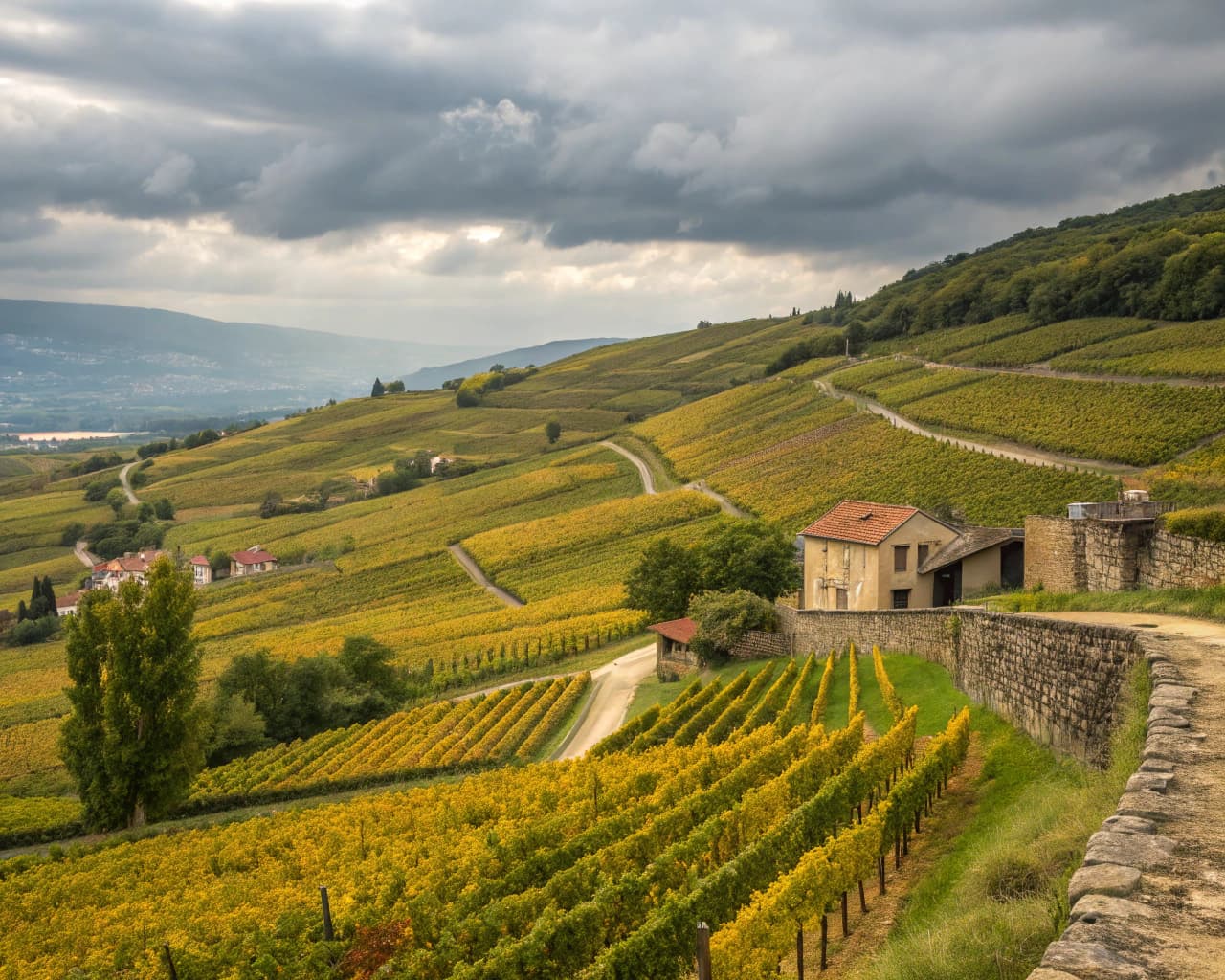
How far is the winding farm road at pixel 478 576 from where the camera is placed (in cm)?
7196

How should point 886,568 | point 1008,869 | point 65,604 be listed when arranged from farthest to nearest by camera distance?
point 65,604 < point 886,568 < point 1008,869

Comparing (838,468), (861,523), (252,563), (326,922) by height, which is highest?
(861,523)

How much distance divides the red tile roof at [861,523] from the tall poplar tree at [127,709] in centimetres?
2493

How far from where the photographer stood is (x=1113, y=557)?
2417 cm

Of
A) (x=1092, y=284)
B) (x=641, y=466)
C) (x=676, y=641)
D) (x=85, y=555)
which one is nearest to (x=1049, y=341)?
(x=1092, y=284)

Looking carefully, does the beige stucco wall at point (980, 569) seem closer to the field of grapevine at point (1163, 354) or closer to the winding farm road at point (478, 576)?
the field of grapevine at point (1163, 354)

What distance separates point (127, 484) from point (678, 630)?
134m

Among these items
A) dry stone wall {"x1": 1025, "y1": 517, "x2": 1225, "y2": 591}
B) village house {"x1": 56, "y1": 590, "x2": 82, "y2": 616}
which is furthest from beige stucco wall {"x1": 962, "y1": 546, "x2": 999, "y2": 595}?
village house {"x1": 56, "y1": 590, "x2": 82, "y2": 616}

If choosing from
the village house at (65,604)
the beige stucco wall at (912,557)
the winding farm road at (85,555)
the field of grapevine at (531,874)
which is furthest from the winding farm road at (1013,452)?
the winding farm road at (85,555)

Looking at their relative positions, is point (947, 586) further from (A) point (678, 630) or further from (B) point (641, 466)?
(B) point (641, 466)

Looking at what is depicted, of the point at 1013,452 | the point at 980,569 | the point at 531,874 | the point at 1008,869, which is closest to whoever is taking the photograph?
the point at 1008,869

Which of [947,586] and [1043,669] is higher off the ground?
[1043,669]

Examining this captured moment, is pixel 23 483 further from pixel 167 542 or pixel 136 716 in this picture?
pixel 136 716

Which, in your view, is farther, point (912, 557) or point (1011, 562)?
point (912, 557)
